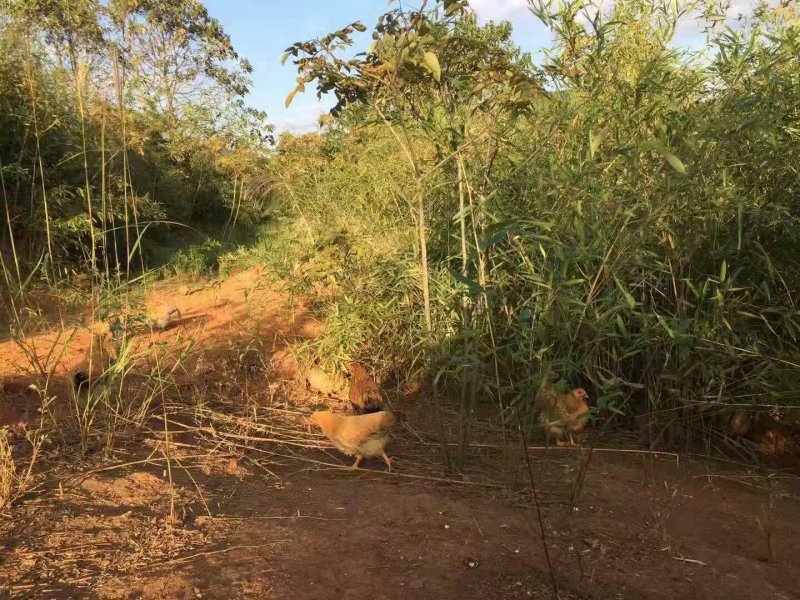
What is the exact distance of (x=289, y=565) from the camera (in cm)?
201

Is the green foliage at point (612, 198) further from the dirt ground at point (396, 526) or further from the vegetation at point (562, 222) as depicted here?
the dirt ground at point (396, 526)

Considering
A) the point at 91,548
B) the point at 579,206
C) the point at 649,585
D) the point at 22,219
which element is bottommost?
the point at 649,585

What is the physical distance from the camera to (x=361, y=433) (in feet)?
9.75

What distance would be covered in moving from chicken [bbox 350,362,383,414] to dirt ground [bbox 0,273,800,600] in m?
0.50

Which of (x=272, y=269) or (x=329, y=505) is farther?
(x=272, y=269)

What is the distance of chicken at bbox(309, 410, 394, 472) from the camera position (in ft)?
9.75

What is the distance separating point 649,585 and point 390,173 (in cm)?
426

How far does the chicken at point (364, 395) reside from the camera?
3949 mm

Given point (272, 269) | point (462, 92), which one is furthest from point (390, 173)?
point (462, 92)

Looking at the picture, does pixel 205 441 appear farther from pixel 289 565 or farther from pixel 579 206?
pixel 579 206

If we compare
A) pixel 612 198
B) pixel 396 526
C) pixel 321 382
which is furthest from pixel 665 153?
pixel 321 382

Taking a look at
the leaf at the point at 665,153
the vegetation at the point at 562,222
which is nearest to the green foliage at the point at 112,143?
the vegetation at the point at 562,222

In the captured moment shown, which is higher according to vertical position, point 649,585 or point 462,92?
point 462,92

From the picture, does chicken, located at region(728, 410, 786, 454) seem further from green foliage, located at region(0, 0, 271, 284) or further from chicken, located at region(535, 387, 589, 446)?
green foliage, located at region(0, 0, 271, 284)
